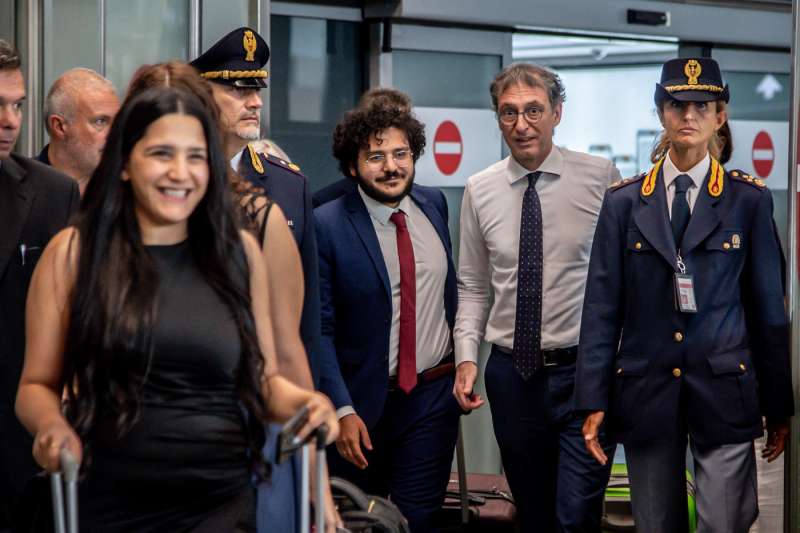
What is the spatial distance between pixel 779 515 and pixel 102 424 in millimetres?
3520

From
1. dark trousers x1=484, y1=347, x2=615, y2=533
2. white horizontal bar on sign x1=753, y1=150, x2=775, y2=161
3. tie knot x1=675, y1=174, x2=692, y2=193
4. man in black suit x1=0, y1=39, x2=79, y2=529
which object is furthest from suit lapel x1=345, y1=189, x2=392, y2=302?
white horizontal bar on sign x1=753, y1=150, x2=775, y2=161

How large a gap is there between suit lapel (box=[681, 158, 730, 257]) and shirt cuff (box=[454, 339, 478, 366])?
0.84 m

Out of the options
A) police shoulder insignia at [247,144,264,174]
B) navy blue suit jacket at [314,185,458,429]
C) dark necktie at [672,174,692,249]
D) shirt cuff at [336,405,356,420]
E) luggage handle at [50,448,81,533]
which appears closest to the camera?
luggage handle at [50,448,81,533]

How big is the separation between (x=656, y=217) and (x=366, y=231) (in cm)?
100

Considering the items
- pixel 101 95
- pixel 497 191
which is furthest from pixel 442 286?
pixel 101 95

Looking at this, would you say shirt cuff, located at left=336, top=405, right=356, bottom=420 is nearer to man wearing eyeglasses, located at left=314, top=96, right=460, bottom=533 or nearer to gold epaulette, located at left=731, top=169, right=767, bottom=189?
man wearing eyeglasses, located at left=314, top=96, right=460, bottom=533

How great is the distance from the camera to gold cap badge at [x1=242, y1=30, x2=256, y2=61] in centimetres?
402

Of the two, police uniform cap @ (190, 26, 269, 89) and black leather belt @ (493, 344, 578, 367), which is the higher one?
police uniform cap @ (190, 26, 269, 89)

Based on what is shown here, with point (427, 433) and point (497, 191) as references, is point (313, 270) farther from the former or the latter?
point (497, 191)

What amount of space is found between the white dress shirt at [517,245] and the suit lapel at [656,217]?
504mm

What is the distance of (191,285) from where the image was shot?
2662 millimetres

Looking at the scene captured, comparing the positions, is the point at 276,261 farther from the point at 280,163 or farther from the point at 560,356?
the point at 560,356

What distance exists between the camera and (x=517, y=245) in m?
4.92

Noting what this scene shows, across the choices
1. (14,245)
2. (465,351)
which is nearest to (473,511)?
(465,351)
